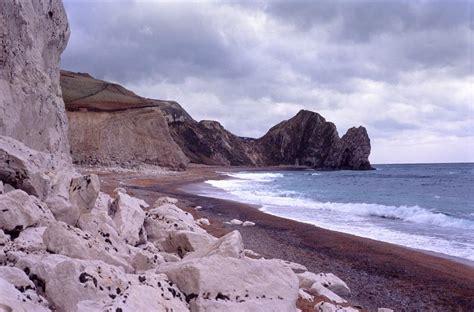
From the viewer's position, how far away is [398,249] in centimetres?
1408

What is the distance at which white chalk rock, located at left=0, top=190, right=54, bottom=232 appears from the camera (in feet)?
19.1

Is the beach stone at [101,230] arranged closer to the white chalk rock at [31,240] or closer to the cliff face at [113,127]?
the white chalk rock at [31,240]

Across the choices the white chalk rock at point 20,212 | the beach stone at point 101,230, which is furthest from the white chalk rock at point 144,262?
the white chalk rock at point 20,212

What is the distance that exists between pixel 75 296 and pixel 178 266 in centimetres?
116

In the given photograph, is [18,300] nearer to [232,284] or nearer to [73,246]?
[73,246]

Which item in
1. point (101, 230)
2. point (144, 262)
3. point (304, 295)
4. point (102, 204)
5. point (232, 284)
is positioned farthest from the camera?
point (102, 204)

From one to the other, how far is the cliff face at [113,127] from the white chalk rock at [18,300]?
5336 centimetres

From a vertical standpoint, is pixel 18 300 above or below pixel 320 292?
above

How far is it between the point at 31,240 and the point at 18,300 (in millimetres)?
1948

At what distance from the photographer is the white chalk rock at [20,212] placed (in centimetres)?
581

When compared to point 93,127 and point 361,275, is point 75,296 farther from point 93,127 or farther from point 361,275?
point 93,127

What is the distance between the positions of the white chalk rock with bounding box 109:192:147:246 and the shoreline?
4.22 meters

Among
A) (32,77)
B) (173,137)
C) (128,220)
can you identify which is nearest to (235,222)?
(32,77)

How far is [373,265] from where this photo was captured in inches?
473
